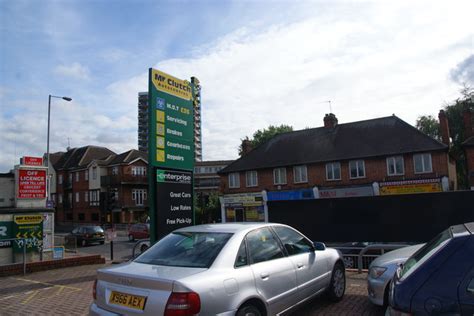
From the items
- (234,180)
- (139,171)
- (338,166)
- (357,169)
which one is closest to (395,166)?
(357,169)

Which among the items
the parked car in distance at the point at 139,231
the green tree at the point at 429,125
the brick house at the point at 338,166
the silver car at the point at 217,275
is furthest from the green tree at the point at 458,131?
the silver car at the point at 217,275

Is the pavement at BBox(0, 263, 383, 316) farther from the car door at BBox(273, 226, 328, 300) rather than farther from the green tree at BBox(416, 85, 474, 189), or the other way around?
the green tree at BBox(416, 85, 474, 189)

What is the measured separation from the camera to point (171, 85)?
10.4 metres

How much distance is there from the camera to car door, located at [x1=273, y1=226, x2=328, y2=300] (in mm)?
5375

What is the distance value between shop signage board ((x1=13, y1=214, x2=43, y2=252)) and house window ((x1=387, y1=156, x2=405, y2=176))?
2558 cm

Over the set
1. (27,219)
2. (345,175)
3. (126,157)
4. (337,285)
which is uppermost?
(126,157)

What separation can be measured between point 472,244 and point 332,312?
3178mm

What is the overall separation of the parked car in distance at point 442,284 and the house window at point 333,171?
29.6 metres

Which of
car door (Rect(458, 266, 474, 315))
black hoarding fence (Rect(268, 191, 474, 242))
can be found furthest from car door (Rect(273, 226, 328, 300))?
black hoarding fence (Rect(268, 191, 474, 242))

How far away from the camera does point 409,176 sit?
28734 millimetres

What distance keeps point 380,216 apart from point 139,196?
4589cm

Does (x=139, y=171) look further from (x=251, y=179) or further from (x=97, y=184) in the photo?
(x=251, y=179)

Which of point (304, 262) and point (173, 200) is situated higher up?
point (173, 200)

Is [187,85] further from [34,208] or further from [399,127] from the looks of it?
[399,127]
